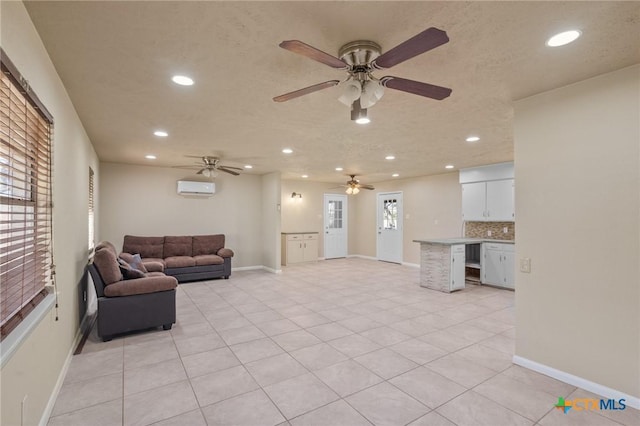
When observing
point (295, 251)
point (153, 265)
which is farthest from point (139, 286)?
point (295, 251)

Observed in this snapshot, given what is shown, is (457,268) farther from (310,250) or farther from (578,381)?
(310,250)

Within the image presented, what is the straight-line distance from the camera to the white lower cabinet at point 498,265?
5.98 metres

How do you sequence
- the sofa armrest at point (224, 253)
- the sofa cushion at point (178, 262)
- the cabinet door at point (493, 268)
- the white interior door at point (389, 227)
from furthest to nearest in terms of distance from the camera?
the white interior door at point (389, 227)
the sofa armrest at point (224, 253)
the sofa cushion at point (178, 262)
the cabinet door at point (493, 268)

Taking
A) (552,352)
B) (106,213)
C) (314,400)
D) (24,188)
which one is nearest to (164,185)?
(106,213)

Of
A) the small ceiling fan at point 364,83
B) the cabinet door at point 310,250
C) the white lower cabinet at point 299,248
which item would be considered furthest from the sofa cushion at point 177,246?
the small ceiling fan at point 364,83

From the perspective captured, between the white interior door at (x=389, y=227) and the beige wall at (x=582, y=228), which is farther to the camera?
the white interior door at (x=389, y=227)

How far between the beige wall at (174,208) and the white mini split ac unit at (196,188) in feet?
0.65

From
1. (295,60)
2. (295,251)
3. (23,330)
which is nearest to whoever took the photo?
(23,330)

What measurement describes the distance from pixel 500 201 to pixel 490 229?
2.64ft

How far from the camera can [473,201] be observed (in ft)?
22.4

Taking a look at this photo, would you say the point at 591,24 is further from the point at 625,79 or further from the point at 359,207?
the point at 359,207

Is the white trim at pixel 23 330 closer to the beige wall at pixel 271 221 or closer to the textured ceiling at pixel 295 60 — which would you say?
the textured ceiling at pixel 295 60

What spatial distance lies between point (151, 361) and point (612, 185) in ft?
14.1

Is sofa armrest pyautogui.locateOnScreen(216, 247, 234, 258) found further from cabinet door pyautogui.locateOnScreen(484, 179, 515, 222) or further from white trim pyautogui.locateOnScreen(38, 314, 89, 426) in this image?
cabinet door pyautogui.locateOnScreen(484, 179, 515, 222)
